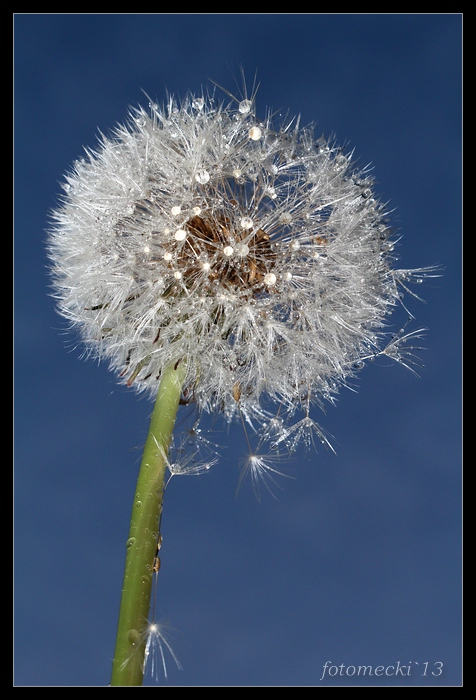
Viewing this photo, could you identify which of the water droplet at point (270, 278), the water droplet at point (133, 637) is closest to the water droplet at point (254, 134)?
the water droplet at point (270, 278)

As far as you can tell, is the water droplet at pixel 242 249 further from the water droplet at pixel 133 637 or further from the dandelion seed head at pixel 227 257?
the water droplet at pixel 133 637

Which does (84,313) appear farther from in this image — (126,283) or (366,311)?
(366,311)

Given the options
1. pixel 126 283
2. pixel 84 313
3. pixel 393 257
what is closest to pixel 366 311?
pixel 393 257

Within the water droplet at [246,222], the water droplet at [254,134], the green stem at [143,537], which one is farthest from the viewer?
the water droplet at [254,134]

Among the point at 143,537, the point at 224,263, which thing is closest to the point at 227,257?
the point at 224,263

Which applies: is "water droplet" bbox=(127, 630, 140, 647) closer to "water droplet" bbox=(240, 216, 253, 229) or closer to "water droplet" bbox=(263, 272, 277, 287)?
"water droplet" bbox=(263, 272, 277, 287)

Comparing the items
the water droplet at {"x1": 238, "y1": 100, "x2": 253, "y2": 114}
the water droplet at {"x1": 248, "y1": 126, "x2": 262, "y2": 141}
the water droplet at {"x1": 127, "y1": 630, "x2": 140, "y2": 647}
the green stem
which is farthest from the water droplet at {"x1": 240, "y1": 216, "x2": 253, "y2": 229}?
the water droplet at {"x1": 127, "y1": 630, "x2": 140, "y2": 647}

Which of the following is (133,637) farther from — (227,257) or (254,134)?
(254,134)
